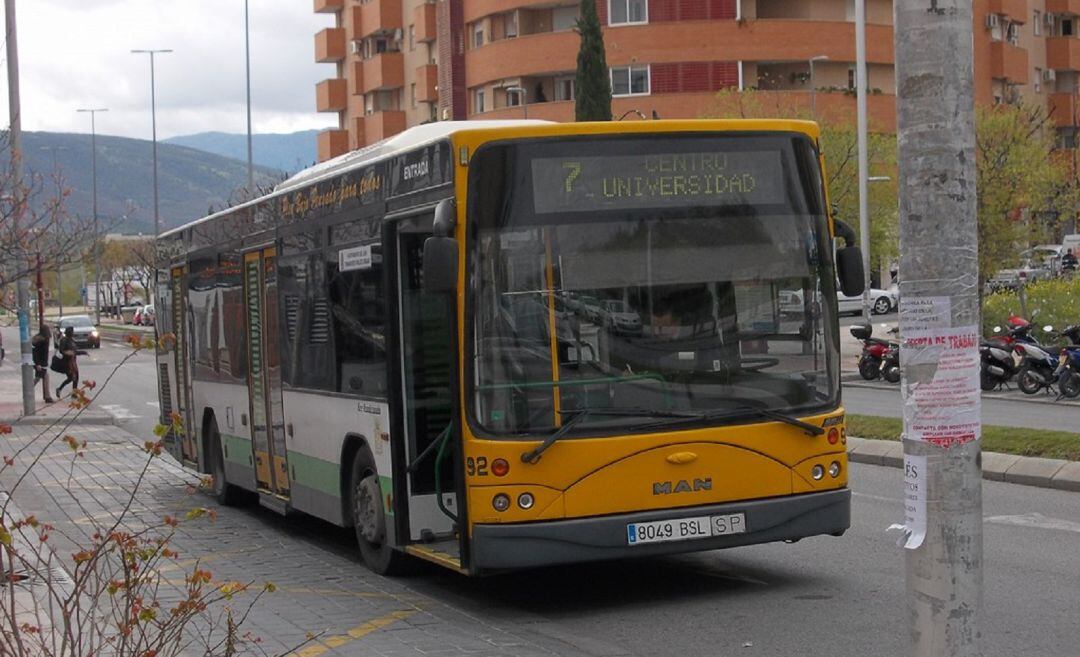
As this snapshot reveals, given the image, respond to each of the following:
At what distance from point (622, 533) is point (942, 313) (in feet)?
16.1

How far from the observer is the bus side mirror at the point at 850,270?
10133 mm

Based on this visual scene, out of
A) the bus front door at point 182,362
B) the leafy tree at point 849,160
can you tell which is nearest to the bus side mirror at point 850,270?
the bus front door at point 182,362

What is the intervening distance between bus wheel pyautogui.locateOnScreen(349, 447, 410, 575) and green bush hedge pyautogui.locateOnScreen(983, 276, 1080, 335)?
75.1ft

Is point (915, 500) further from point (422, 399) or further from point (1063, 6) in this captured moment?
point (1063, 6)

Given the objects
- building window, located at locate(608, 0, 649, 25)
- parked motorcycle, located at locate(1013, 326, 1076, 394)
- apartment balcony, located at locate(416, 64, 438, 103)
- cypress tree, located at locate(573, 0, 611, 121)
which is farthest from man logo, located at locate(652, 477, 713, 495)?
apartment balcony, located at locate(416, 64, 438, 103)

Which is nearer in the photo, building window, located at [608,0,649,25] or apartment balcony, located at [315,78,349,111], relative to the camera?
building window, located at [608,0,649,25]

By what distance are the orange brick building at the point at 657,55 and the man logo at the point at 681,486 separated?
4918 cm

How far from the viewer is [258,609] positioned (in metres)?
10.6

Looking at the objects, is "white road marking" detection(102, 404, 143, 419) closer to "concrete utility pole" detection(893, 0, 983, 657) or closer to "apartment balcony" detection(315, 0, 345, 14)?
"concrete utility pole" detection(893, 0, 983, 657)

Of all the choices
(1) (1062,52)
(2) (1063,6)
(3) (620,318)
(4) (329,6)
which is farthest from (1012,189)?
(4) (329,6)

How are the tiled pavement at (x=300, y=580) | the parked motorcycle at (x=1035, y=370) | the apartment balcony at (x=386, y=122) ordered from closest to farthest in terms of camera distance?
the tiled pavement at (x=300, y=580) < the parked motorcycle at (x=1035, y=370) < the apartment balcony at (x=386, y=122)

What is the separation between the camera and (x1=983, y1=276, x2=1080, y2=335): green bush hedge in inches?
1281

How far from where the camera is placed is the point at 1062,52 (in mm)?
85875

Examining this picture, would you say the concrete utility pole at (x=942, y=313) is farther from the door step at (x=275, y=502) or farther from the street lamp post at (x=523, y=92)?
the street lamp post at (x=523, y=92)
